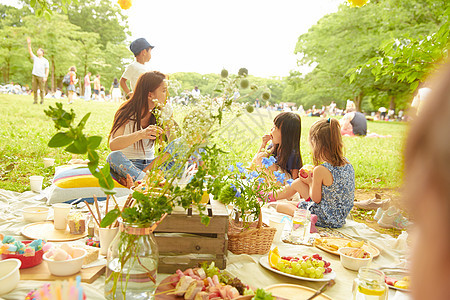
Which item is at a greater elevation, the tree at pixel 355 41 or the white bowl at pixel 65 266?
the tree at pixel 355 41

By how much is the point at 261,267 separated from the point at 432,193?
196 cm

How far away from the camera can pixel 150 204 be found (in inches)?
55.7

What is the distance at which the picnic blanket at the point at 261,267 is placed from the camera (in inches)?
68.3

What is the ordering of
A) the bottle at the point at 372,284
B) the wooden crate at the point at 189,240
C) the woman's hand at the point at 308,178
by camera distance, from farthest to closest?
the woman's hand at the point at 308,178, the wooden crate at the point at 189,240, the bottle at the point at 372,284

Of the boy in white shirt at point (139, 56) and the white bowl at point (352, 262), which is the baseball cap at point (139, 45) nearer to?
the boy in white shirt at point (139, 56)

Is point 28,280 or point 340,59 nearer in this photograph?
point 28,280

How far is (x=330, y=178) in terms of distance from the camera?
3273 mm

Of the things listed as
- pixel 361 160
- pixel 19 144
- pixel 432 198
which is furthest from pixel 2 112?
pixel 432 198

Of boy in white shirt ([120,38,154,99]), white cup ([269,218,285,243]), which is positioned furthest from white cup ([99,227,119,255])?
boy in white shirt ([120,38,154,99])

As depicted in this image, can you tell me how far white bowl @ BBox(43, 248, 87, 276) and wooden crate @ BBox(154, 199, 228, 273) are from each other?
0.39 meters

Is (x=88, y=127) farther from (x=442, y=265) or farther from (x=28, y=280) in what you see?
(x=442, y=265)

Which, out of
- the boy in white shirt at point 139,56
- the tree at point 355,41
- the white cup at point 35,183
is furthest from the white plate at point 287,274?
the tree at point 355,41

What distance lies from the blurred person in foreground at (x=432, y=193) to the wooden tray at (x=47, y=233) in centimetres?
232

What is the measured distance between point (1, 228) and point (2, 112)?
9176 mm
